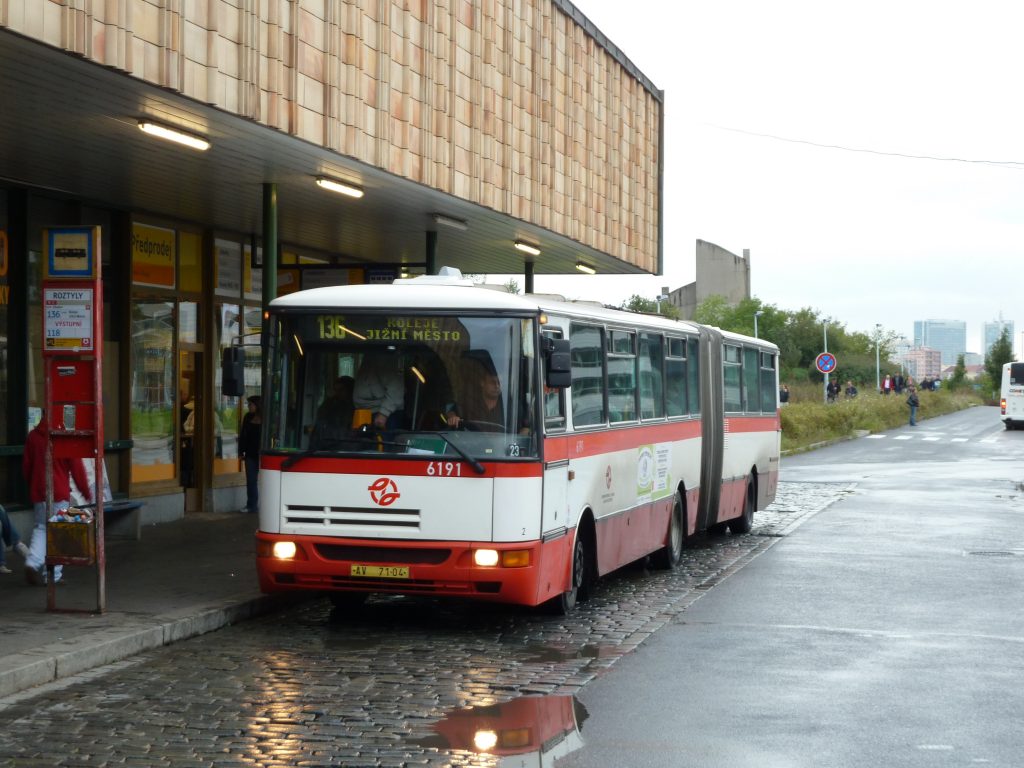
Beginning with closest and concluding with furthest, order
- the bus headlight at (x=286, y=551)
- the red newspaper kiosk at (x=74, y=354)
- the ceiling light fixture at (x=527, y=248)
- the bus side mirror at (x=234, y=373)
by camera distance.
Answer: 1. the red newspaper kiosk at (x=74, y=354)
2. the bus headlight at (x=286, y=551)
3. the bus side mirror at (x=234, y=373)
4. the ceiling light fixture at (x=527, y=248)

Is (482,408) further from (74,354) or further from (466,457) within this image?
(74,354)

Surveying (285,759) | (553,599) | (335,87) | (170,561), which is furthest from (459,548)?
(335,87)

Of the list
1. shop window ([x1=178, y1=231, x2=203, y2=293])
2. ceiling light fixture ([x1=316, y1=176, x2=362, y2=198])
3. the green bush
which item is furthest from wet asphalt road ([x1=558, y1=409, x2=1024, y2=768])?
the green bush

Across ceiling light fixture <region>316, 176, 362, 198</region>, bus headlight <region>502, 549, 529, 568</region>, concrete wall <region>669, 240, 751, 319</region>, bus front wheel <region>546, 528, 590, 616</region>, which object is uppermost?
concrete wall <region>669, 240, 751, 319</region>

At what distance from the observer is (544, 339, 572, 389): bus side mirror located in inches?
443

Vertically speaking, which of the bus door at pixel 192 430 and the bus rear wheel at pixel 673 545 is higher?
the bus door at pixel 192 430

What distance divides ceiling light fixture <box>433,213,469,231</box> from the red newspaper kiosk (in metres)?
9.05

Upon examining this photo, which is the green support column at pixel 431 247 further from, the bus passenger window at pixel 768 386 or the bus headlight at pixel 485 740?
the bus headlight at pixel 485 740

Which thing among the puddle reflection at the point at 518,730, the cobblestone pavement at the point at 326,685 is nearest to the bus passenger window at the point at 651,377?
the cobblestone pavement at the point at 326,685

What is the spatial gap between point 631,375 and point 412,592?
412 centimetres

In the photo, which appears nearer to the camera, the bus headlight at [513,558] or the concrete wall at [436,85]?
the bus headlight at [513,558]

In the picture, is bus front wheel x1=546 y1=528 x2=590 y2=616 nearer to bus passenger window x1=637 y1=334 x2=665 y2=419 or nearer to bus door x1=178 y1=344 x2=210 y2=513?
bus passenger window x1=637 y1=334 x2=665 y2=419

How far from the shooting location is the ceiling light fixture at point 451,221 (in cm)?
2006

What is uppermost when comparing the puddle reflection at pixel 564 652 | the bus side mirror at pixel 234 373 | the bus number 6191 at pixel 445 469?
the bus side mirror at pixel 234 373
